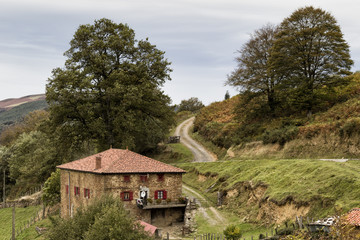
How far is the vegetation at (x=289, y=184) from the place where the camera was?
26.7 metres

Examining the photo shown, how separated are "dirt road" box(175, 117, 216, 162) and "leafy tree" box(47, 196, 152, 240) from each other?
1310 inches

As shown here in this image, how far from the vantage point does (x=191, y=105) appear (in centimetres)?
14350

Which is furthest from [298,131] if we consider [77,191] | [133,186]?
[77,191]

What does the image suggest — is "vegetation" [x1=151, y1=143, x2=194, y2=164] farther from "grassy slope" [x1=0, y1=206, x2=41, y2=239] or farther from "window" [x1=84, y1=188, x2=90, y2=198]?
"window" [x1=84, y1=188, x2=90, y2=198]

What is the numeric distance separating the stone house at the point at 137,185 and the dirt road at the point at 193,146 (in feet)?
64.4

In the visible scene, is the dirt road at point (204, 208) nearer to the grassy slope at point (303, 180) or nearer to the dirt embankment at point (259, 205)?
the grassy slope at point (303, 180)

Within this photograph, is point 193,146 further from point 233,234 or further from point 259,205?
point 233,234

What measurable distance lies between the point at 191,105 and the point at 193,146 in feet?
232

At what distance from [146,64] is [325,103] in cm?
2396

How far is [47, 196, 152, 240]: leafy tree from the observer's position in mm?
25766

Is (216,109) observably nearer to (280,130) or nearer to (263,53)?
(263,53)

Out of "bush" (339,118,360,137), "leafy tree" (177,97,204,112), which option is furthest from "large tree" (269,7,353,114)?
"leafy tree" (177,97,204,112)

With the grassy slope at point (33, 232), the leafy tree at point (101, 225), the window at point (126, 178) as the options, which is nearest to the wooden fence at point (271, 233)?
the leafy tree at point (101, 225)

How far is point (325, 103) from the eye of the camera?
49.9 meters
